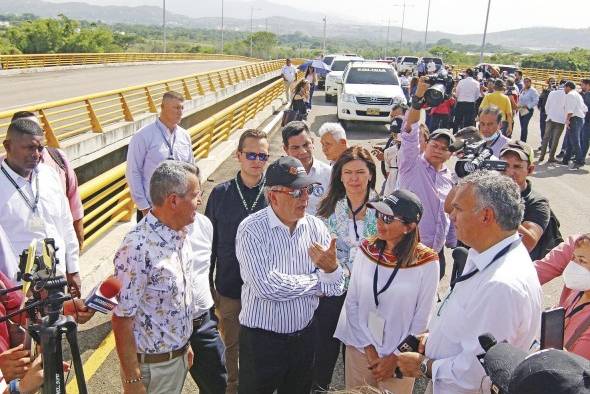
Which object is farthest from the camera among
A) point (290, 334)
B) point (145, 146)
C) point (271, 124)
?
point (271, 124)

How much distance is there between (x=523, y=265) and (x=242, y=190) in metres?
2.06

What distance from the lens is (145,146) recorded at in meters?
5.39

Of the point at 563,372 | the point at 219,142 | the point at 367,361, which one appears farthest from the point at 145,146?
the point at 219,142

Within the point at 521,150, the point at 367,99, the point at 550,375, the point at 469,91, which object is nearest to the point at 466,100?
the point at 469,91

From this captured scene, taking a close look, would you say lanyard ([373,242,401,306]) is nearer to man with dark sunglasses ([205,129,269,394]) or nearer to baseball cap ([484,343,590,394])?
man with dark sunglasses ([205,129,269,394])

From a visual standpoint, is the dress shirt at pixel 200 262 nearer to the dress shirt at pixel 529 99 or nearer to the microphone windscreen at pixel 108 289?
the microphone windscreen at pixel 108 289

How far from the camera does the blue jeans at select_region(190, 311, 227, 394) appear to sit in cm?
331

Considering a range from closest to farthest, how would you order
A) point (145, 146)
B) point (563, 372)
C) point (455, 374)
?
1. point (563, 372)
2. point (455, 374)
3. point (145, 146)

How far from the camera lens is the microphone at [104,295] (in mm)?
2133

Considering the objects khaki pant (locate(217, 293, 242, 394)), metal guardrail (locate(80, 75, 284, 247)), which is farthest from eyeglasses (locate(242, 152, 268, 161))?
metal guardrail (locate(80, 75, 284, 247))

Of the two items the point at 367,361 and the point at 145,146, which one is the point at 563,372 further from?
the point at 145,146

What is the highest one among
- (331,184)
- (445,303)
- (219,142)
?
(331,184)

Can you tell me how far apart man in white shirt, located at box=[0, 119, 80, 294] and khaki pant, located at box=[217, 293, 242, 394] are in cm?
110

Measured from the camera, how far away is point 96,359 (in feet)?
13.5
